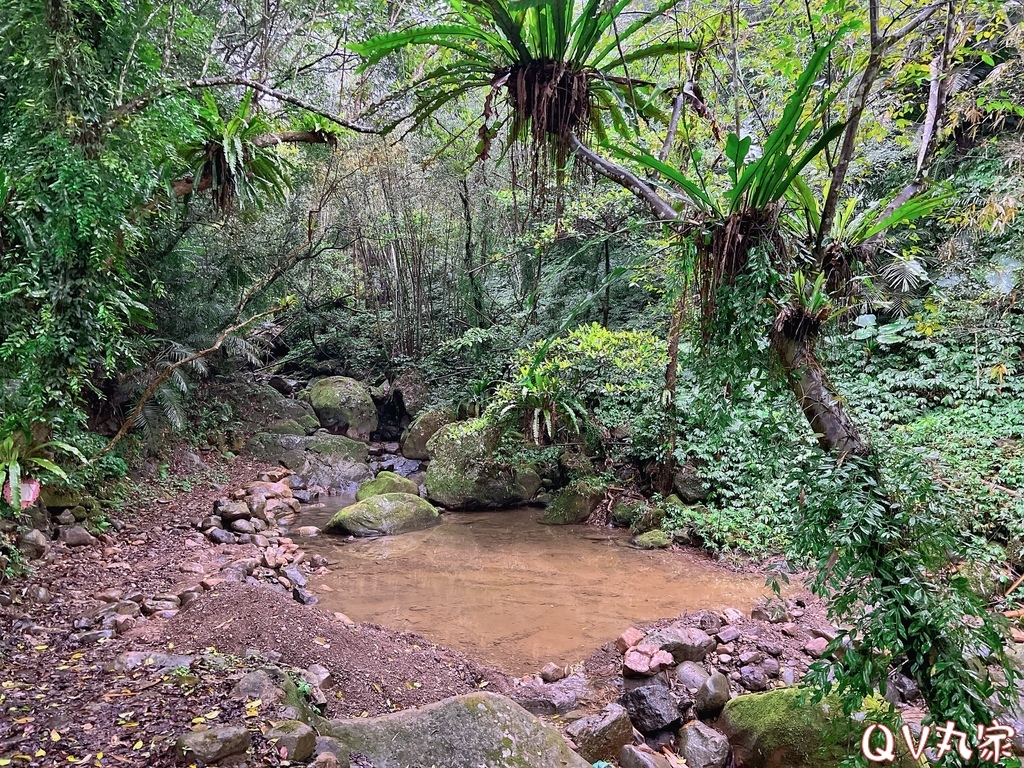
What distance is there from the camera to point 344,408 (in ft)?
38.0

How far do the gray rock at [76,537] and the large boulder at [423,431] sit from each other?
6.09 metres

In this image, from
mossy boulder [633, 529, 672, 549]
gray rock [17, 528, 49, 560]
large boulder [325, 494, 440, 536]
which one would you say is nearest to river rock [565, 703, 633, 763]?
mossy boulder [633, 529, 672, 549]

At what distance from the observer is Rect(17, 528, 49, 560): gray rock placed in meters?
3.99

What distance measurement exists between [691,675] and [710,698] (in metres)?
0.18

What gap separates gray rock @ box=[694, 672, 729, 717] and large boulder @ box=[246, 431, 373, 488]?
7.26 meters

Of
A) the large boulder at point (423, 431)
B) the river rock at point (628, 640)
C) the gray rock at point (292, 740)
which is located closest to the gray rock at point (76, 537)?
the gray rock at point (292, 740)

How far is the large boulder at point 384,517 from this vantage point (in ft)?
22.6

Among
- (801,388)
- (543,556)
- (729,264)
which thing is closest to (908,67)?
(729,264)

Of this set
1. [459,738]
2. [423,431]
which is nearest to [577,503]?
[423,431]

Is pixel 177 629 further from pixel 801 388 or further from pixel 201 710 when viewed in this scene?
pixel 801 388

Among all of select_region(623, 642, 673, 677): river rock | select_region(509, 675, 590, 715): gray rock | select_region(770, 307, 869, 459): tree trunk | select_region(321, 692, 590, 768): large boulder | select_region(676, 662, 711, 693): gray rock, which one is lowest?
select_region(509, 675, 590, 715): gray rock

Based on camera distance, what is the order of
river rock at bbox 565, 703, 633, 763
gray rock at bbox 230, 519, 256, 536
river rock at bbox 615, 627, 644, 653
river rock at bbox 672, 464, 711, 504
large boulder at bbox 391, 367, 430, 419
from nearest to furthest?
river rock at bbox 565, 703, 633, 763 → river rock at bbox 615, 627, 644, 653 → gray rock at bbox 230, 519, 256, 536 → river rock at bbox 672, 464, 711, 504 → large boulder at bbox 391, 367, 430, 419

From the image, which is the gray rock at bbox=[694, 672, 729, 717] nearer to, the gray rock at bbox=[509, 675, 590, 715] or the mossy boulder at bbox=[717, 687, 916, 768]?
the mossy boulder at bbox=[717, 687, 916, 768]

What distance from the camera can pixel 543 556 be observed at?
626 centimetres
